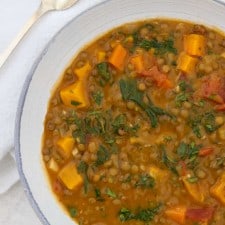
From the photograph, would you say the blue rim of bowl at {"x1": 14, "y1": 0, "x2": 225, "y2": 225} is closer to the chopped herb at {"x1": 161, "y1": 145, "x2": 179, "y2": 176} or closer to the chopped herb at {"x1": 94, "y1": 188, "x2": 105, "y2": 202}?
the chopped herb at {"x1": 94, "y1": 188, "x2": 105, "y2": 202}

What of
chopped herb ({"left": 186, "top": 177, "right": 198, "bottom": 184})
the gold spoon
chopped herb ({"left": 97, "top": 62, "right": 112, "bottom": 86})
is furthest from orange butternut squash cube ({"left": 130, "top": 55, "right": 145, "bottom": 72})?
chopped herb ({"left": 186, "top": 177, "right": 198, "bottom": 184})

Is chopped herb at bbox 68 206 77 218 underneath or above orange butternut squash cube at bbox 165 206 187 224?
above

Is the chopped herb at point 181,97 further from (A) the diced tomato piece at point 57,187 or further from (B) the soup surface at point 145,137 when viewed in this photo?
(A) the diced tomato piece at point 57,187

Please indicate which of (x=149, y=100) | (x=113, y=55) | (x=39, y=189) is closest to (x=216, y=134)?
(x=149, y=100)

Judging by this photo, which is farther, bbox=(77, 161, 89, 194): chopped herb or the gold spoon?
the gold spoon

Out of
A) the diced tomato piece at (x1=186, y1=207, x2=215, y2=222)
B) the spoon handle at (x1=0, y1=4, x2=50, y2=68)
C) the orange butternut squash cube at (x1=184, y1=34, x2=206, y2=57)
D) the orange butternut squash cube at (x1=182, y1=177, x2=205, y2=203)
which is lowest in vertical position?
the diced tomato piece at (x1=186, y1=207, x2=215, y2=222)

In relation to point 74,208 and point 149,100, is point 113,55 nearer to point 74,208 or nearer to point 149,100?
point 149,100

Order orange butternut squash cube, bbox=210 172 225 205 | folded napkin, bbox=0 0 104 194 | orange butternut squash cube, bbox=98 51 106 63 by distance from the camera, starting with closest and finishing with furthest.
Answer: orange butternut squash cube, bbox=210 172 225 205 < orange butternut squash cube, bbox=98 51 106 63 < folded napkin, bbox=0 0 104 194
